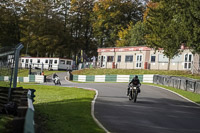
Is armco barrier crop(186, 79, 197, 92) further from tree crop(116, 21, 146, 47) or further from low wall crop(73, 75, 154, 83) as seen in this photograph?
tree crop(116, 21, 146, 47)

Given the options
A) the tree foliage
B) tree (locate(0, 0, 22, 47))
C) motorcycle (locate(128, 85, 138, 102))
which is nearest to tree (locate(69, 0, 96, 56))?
tree (locate(0, 0, 22, 47))

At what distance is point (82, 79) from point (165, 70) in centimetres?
1158

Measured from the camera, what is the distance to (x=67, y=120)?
10664 millimetres

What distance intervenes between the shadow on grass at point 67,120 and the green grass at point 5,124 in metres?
Answer: 0.87

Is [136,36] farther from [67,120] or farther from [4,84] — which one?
[67,120]

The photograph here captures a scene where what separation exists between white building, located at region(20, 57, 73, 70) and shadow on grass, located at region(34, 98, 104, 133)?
46569 mm

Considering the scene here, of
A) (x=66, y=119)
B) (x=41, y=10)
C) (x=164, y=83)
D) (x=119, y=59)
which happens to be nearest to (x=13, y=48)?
(x=66, y=119)

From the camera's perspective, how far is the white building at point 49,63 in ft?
197

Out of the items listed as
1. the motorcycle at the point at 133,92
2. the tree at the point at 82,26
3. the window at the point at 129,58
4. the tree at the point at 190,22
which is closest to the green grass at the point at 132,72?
the window at the point at 129,58

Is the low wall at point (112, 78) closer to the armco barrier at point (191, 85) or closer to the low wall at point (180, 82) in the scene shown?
the low wall at point (180, 82)

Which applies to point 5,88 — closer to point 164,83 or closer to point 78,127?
point 78,127

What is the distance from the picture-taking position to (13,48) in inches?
483

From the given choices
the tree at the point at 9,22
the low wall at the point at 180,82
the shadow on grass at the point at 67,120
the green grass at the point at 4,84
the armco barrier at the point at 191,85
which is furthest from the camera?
the tree at the point at 9,22

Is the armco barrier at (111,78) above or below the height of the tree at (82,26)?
below
